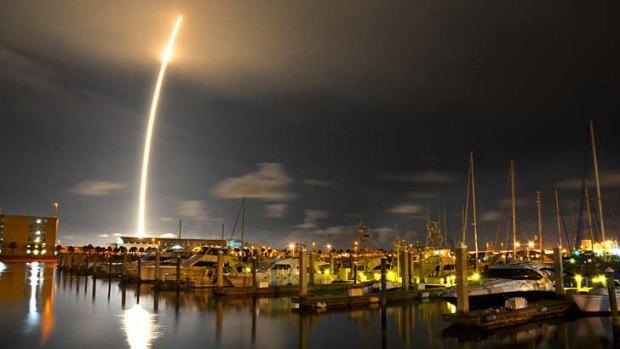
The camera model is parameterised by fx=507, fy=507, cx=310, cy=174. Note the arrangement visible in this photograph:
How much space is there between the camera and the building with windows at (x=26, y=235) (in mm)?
165375

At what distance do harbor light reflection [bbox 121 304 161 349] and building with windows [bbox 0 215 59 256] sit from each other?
156942mm

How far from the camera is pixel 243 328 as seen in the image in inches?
1021

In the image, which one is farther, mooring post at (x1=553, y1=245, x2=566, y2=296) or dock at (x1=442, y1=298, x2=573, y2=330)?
mooring post at (x1=553, y1=245, x2=566, y2=296)

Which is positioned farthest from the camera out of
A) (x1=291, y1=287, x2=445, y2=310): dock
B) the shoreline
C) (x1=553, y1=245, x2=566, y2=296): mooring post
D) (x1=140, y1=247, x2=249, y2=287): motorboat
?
the shoreline

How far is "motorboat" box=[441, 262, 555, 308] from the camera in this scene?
2884 cm

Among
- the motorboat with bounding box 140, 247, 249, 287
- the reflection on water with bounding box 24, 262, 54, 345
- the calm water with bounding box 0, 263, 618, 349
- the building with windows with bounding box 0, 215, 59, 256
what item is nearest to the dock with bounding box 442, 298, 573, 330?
the calm water with bounding box 0, 263, 618, 349

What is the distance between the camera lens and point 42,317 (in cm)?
2947

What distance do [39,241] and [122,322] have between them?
16697 cm

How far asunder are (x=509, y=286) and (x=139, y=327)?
2055 cm

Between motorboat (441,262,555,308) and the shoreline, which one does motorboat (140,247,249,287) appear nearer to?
motorboat (441,262,555,308)

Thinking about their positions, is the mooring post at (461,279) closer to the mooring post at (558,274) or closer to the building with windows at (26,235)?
the mooring post at (558,274)

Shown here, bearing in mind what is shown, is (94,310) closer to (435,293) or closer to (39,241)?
(435,293)

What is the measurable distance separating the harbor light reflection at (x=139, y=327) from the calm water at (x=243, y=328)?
42mm

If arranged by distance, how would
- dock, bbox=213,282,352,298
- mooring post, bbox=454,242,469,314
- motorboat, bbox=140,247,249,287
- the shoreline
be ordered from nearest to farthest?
1. mooring post, bbox=454,242,469,314
2. dock, bbox=213,282,352,298
3. motorboat, bbox=140,247,249,287
4. the shoreline
